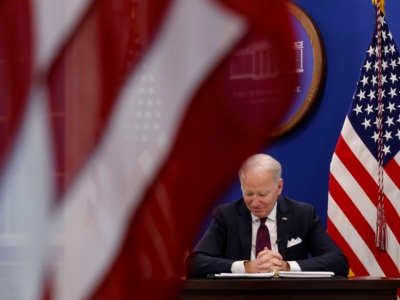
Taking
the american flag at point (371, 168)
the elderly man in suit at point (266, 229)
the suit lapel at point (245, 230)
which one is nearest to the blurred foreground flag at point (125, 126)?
the elderly man in suit at point (266, 229)

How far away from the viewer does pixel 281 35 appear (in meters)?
0.62

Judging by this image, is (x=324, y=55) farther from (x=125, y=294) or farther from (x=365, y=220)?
(x=125, y=294)

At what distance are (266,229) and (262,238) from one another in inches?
2.2

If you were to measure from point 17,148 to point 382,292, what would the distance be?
343 cm

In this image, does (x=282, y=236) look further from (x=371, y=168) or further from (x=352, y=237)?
(x=371, y=168)

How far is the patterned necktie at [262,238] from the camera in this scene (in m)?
4.61

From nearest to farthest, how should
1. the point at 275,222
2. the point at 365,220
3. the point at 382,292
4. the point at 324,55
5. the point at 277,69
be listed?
the point at 277,69 → the point at 382,292 → the point at 275,222 → the point at 365,220 → the point at 324,55

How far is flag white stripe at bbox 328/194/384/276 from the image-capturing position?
202 inches

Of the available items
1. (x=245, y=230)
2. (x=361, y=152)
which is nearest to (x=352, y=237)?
(x=361, y=152)

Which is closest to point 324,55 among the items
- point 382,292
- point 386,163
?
point 386,163

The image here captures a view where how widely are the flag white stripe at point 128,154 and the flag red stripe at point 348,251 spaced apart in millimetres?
4661

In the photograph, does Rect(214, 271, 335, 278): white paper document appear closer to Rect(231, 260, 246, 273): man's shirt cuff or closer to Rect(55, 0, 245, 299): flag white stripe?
Rect(231, 260, 246, 273): man's shirt cuff

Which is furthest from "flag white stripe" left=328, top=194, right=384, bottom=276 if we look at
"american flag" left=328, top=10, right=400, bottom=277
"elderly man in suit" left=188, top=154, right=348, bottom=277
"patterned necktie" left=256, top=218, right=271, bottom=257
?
"patterned necktie" left=256, top=218, right=271, bottom=257

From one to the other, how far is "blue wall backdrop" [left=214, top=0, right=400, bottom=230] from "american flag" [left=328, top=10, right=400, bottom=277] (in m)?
0.33
